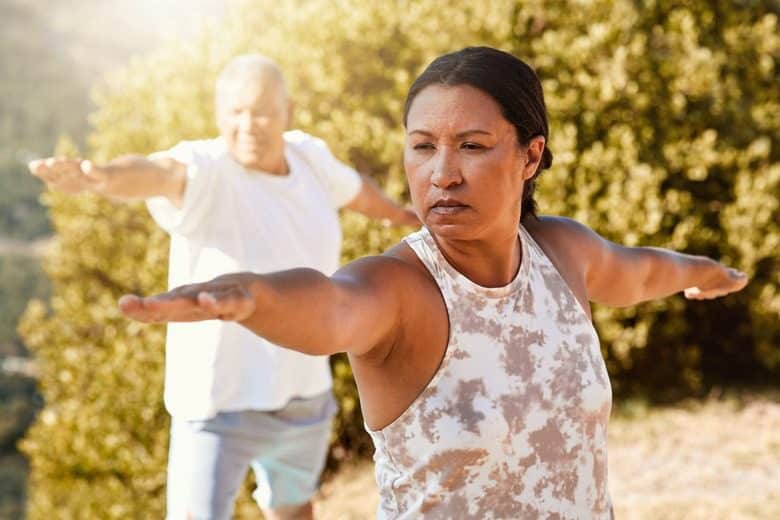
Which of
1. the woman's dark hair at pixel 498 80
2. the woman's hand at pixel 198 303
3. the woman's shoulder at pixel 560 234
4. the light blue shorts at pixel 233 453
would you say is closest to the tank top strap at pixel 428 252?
the woman's dark hair at pixel 498 80

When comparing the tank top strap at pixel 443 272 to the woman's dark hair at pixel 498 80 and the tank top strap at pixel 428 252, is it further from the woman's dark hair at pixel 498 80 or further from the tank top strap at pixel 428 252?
the woman's dark hair at pixel 498 80

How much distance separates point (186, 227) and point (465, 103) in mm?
1660

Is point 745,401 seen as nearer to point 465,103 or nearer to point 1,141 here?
point 465,103

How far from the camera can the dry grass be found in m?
4.96

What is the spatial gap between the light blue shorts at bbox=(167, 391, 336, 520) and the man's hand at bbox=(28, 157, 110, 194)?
84 cm

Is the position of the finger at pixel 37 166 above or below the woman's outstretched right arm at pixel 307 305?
above

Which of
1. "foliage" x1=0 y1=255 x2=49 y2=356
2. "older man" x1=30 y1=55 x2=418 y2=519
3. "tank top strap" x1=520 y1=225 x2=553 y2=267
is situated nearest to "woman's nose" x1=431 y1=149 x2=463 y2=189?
"tank top strap" x1=520 y1=225 x2=553 y2=267

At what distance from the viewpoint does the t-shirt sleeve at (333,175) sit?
149 inches

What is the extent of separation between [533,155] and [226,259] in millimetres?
1569

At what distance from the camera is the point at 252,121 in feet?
11.3

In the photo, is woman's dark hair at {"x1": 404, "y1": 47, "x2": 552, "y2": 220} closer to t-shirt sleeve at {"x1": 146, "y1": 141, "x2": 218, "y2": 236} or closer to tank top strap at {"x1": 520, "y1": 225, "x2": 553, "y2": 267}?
tank top strap at {"x1": 520, "y1": 225, "x2": 553, "y2": 267}

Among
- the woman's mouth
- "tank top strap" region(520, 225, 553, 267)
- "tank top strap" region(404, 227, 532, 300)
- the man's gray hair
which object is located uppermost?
the man's gray hair

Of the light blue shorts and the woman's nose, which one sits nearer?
the woman's nose

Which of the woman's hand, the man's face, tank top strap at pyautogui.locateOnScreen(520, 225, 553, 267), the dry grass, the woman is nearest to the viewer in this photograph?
the woman's hand
